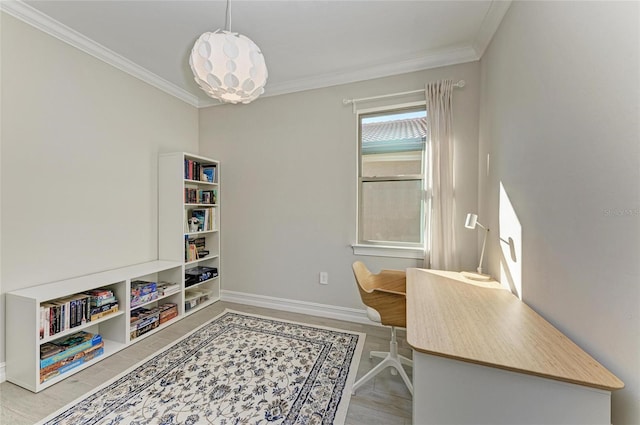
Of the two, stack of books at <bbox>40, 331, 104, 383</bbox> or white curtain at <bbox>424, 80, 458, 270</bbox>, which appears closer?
stack of books at <bbox>40, 331, 104, 383</bbox>

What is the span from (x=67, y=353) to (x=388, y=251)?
269 centimetres

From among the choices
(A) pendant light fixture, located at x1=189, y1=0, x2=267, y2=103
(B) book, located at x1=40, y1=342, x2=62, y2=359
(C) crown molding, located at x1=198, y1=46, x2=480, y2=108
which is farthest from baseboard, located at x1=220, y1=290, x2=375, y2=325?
Result: (C) crown molding, located at x1=198, y1=46, x2=480, y2=108

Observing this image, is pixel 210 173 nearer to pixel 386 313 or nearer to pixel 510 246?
pixel 386 313

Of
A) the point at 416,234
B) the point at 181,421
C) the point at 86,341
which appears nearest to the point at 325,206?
the point at 416,234

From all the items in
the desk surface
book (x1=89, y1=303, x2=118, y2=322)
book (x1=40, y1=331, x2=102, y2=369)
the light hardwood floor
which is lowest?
the light hardwood floor

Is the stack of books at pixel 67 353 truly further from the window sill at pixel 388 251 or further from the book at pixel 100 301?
the window sill at pixel 388 251

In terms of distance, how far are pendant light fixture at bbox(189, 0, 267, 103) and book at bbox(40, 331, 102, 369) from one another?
2.11 meters

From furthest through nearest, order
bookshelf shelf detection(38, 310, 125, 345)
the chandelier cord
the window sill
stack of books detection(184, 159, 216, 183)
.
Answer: stack of books detection(184, 159, 216, 183) → the window sill → the chandelier cord → bookshelf shelf detection(38, 310, 125, 345)

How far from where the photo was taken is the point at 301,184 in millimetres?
2797

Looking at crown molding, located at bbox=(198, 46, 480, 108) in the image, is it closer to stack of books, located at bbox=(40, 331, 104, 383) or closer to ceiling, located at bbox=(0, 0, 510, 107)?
ceiling, located at bbox=(0, 0, 510, 107)

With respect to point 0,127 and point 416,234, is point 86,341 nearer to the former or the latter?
point 0,127

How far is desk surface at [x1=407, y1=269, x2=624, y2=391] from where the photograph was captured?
30.4 inches

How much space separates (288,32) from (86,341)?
2.92m

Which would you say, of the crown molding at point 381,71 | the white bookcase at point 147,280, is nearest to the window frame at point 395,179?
the crown molding at point 381,71
